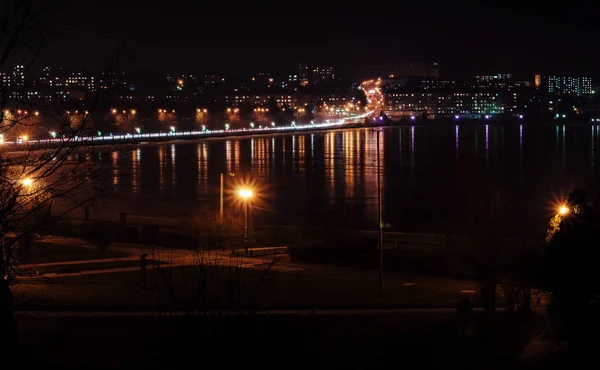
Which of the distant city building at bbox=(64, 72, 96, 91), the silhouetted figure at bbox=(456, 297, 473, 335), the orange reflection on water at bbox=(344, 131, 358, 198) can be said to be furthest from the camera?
the orange reflection on water at bbox=(344, 131, 358, 198)

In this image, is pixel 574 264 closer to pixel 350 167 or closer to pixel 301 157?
pixel 350 167

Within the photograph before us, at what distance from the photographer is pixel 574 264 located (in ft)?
20.4

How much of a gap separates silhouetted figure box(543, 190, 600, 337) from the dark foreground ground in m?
0.69

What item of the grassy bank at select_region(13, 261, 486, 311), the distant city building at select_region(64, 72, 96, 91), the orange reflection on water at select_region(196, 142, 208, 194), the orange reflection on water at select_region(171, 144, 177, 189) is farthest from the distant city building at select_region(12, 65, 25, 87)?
the orange reflection on water at select_region(171, 144, 177, 189)

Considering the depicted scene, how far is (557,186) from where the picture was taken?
1358 inches

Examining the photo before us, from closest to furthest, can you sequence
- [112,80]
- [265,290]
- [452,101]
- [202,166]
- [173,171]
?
[112,80] < [265,290] < [173,171] < [202,166] < [452,101]

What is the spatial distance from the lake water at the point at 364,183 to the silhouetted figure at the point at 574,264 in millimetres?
4025

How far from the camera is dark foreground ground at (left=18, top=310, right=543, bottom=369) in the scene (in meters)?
6.02

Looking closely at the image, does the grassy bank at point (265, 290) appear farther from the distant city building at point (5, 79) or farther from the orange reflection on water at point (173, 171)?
the orange reflection on water at point (173, 171)

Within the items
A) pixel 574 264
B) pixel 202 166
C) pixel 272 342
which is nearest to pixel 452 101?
pixel 202 166

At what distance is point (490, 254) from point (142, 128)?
76.6m

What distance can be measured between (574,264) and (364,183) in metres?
29.9

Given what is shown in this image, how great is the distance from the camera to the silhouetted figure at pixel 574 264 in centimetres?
618

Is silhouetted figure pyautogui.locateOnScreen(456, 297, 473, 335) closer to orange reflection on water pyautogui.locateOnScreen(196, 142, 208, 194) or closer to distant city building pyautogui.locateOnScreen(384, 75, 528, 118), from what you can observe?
orange reflection on water pyautogui.locateOnScreen(196, 142, 208, 194)
